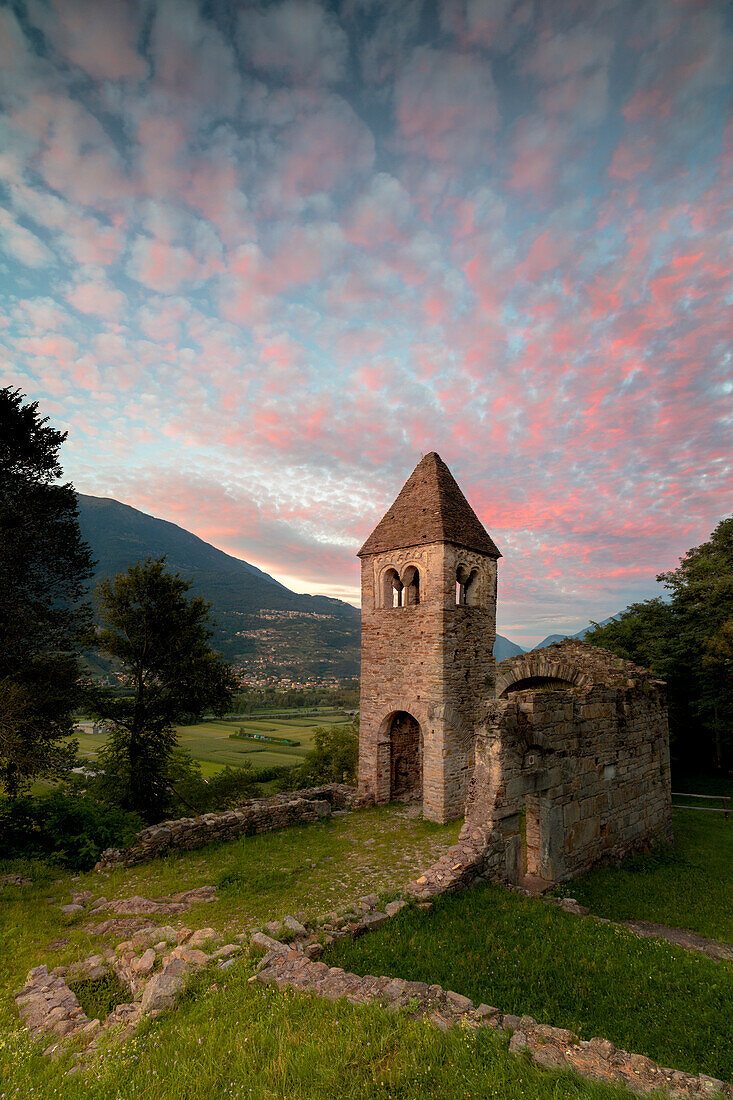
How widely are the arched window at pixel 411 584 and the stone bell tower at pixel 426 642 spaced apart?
44 mm

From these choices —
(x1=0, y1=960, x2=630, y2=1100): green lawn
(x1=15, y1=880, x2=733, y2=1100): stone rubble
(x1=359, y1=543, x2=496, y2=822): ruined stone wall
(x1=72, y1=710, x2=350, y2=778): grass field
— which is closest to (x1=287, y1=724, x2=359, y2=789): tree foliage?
(x1=72, y1=710, x2=350, y2=778): grass field

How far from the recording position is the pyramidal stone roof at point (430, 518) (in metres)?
16.9

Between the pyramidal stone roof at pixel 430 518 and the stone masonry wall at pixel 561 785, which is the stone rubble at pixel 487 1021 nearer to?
the stone masonry wall at pixel 561 785

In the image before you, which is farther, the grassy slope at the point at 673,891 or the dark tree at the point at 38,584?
the dark tree at the point at 38,584

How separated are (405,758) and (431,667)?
483 centimetres

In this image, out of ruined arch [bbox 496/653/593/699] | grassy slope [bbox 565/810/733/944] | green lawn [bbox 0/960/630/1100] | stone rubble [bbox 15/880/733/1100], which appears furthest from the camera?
ruined arch [bbox 496/653/593/699]

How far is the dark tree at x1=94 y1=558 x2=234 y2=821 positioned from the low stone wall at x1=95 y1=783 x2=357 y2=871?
5018 millimetres

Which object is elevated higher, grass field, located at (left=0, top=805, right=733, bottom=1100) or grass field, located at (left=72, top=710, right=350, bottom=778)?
grass field, located at (left=0, top=805, right=733, bottom=1100)

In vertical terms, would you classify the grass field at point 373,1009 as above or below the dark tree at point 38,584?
below

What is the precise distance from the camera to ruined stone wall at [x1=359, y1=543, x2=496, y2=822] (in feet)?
49.8

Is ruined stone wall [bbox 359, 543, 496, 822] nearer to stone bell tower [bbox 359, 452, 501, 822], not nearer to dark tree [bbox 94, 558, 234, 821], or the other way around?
stone bell tower [bbox 359, 452, 501, 822]

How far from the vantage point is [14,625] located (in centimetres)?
1390

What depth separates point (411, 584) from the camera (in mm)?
18375

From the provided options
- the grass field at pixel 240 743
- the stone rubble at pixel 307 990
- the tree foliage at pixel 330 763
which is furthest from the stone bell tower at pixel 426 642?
the grass field at pixel 240 743
